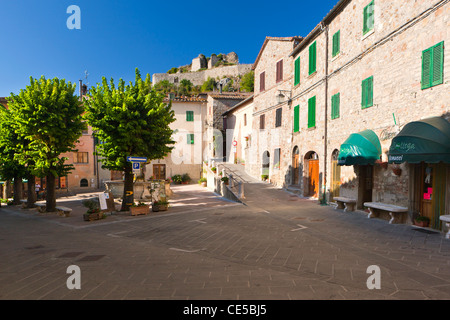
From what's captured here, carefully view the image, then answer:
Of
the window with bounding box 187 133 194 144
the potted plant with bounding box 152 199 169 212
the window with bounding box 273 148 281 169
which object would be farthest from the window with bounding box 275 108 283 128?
the window with bounding box 187 133 194 144

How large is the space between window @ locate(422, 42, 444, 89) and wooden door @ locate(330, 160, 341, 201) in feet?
20.1

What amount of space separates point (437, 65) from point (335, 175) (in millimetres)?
7117

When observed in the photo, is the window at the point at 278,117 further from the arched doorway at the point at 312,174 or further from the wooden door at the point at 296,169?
the arched doorway at the point at 312,174

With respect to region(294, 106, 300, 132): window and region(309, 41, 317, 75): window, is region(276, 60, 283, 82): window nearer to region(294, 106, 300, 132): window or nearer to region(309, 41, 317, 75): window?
region(294, 106, 300, 132): window

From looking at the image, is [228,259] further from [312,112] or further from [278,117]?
[278,117]

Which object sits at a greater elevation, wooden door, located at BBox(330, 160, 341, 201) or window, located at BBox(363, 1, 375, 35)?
window, located at BBox(363, 1, 375, 35)

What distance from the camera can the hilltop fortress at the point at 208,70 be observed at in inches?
3342

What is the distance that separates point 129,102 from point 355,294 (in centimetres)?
1211

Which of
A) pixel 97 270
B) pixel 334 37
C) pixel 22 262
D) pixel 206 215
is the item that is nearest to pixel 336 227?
pixel 206 215

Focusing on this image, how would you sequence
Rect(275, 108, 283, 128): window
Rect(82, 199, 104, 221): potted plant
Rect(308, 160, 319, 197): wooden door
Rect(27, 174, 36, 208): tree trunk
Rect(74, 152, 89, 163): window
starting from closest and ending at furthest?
Rect(82, 199, 104, 221): potted plant → Rect(308, 160, 319, 197): wooden door → Rect(27, 174, 36, 208): tree trunk → Rect(275, 108, 283, 128): window → Rect(74, 152, 89, 163): window

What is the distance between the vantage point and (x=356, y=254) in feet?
22.5

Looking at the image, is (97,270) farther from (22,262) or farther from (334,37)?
(334,37)

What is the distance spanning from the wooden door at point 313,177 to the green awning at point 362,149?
201 inches

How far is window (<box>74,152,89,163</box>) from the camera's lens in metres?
29.4
